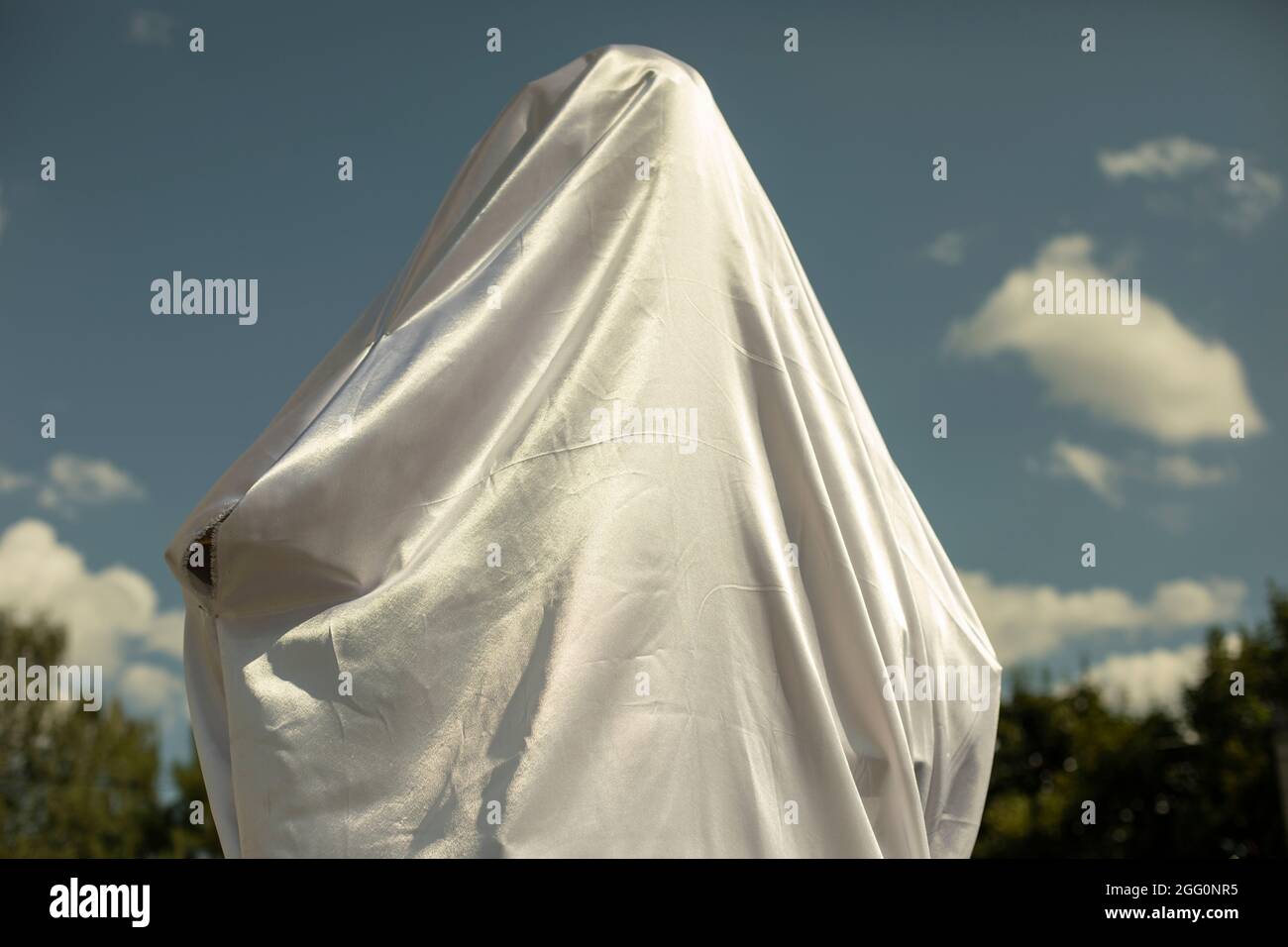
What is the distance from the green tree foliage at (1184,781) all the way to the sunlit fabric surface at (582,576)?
77.8 ft

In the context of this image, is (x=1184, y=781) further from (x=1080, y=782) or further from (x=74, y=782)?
(x=74, y=782)

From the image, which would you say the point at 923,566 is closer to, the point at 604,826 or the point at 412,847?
the point at 604,826

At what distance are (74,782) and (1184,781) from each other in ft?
106

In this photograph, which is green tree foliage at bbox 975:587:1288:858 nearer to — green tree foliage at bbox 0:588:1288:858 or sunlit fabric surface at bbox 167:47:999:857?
green tree foliage at bbox 0:588:1288:858

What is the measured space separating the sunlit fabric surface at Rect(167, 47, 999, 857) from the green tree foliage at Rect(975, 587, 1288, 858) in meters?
23.7

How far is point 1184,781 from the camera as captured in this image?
36.1m

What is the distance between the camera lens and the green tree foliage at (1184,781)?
33.0 metres

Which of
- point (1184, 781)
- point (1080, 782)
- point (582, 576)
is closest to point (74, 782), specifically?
point (1080, 782)

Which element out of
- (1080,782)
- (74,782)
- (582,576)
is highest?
(582,576)

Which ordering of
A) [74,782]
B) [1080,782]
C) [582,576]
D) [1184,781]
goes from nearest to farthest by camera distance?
[582,576] → [1184,781] → [74,782] → [1080,782]

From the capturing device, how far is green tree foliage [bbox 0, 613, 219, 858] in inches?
1454

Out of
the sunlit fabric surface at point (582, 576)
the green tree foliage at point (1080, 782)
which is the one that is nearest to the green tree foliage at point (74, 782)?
the green tree foliage at point (1080, 782)

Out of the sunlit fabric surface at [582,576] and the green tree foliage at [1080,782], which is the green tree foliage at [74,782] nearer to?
the green tree foliage at [1080,782]

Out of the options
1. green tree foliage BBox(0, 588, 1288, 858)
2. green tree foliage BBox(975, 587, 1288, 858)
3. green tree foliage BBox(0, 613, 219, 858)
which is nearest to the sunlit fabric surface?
green tree foliage BBox(975, 587, 1288, 858)
